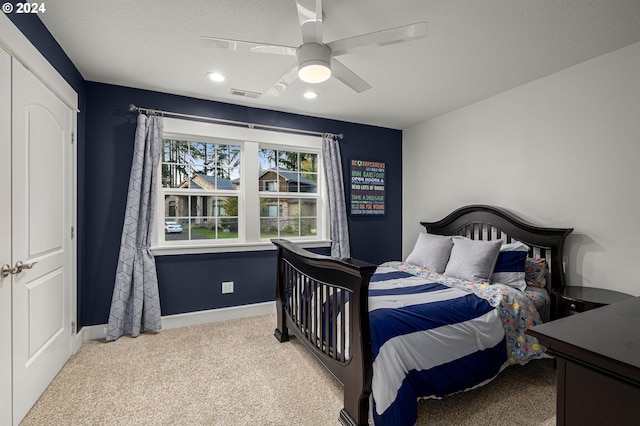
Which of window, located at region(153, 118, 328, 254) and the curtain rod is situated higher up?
the curtain rod

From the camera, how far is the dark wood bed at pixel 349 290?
1634 millimetres

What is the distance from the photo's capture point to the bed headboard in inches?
102

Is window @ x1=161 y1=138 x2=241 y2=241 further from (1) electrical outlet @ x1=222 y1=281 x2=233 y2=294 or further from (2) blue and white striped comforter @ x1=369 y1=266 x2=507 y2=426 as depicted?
(2) blue and white striped comforter @ x1=369 y1=266 x2=507 y2=426

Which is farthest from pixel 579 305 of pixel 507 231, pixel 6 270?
pixel 6 270

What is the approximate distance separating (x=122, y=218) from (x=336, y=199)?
7.91ft

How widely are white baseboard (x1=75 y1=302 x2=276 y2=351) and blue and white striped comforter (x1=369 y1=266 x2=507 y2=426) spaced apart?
72.7 inches

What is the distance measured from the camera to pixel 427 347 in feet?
5.77

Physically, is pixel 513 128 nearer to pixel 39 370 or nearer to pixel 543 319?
pixel 543 319

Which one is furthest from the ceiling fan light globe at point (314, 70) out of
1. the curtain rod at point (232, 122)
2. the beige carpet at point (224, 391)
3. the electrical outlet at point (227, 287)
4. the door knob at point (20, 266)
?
the electrical outlet at point (227, 287)

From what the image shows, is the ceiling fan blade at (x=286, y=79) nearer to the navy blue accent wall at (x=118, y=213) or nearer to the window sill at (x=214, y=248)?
the navy blue accent wall at (x=118, y=213)

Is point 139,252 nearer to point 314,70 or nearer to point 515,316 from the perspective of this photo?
point 314,70

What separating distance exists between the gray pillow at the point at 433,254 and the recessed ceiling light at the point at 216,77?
2.66 meters

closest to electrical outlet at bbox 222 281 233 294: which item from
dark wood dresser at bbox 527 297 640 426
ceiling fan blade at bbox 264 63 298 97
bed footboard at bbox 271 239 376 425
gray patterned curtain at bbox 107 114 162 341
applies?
gray patterned curtain at bbox 107 114 162 341

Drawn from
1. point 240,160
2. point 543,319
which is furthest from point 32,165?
point 543,319
